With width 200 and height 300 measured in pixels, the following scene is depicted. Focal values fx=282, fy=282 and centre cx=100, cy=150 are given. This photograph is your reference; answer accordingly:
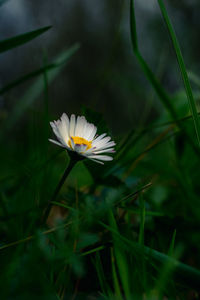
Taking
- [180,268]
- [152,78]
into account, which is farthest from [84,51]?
[180,268]

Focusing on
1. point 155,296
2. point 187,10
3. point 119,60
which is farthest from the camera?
point 119,60

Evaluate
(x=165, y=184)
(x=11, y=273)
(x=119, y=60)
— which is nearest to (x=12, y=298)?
(x=11, y=273)

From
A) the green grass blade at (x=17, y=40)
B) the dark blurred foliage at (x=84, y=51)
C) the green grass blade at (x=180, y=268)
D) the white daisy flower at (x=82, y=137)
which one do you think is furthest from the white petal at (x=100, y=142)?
the dark blurred foliage at (x=84, y=51)

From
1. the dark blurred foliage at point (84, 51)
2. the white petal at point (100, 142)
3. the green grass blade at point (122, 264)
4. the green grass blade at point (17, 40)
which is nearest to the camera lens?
the green grass blade at point (122, 264)

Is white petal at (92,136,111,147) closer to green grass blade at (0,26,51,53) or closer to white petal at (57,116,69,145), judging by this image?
white petal at (57,116,69,145)

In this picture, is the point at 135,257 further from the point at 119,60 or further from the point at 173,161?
the point at 119,60

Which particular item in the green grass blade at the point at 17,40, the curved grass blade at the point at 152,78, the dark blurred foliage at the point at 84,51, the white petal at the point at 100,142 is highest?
the dark blurred foliage at the point at 84,51

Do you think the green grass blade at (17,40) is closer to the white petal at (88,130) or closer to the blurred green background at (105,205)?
the blurred green background at (105,205)

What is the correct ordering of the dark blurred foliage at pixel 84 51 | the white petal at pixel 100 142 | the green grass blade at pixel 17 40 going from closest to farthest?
the white petal at pixel 100 142, the green grass blade at pixel 17 40, the dark blurred foliage at pixel 84 51
